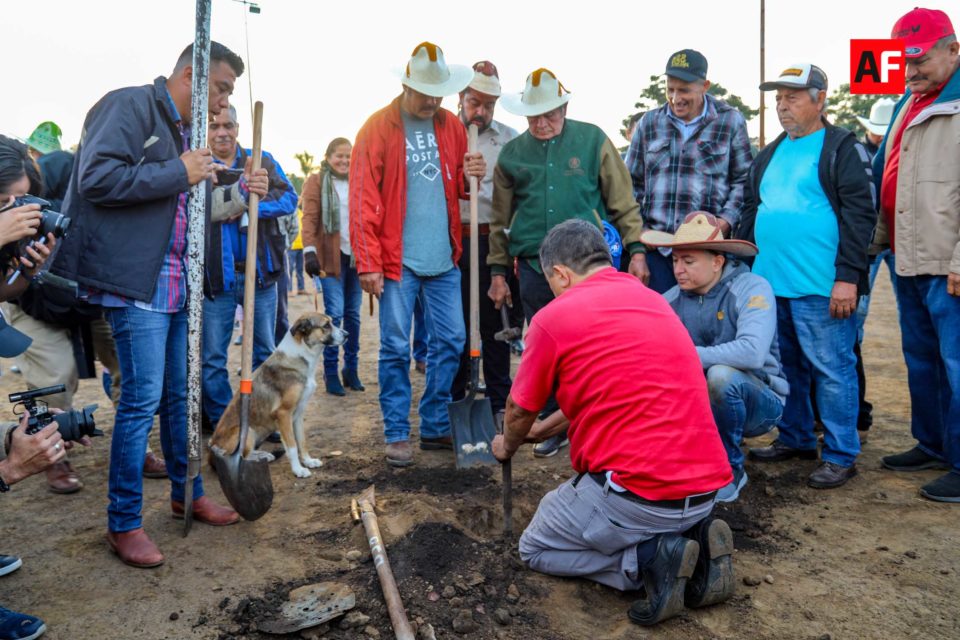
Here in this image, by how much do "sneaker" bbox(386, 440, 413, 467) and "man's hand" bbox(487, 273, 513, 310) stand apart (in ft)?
4.19

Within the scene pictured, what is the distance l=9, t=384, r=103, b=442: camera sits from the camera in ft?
9.26

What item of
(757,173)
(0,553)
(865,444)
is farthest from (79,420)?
(865,444)

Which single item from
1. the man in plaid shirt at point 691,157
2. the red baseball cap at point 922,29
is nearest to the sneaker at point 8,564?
the man in plaid shirt at point 691,157

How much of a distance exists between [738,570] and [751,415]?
1067mm

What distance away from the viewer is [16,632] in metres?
2.81

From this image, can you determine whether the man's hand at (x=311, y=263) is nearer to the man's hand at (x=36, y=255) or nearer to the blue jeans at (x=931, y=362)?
the man's hand at (x=36, y=255)

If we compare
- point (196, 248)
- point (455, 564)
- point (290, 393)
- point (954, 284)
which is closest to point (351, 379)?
point (290, 393)

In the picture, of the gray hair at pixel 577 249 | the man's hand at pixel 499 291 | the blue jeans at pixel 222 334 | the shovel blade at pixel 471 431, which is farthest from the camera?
the man's hand at pixel 499 291

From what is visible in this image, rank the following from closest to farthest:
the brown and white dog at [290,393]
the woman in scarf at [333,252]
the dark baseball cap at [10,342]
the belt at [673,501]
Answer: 1. the dark baseball cap at [10,342]
2. the belt at [673,501]
3. the brown and white dog at [290,393]
4. the woman in scarf at [333,252]

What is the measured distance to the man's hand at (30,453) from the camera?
2.61m

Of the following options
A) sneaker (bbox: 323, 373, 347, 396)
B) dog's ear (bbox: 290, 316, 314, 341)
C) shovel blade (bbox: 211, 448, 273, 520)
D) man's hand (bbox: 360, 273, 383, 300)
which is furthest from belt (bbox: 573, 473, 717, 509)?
sneaker (bbox: 323, 373, 347, 396)

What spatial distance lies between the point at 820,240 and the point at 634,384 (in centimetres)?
228

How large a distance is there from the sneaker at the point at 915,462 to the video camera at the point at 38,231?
5.06 metres

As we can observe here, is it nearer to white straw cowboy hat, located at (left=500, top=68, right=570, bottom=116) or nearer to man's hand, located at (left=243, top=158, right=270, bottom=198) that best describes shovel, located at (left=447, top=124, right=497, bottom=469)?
white straw cowboy hat, located at (left=500, top=68, right=570, bottom=116)
